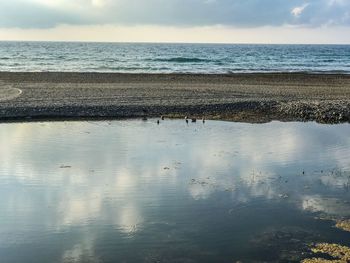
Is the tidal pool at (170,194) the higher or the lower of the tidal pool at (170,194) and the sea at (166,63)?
the lower

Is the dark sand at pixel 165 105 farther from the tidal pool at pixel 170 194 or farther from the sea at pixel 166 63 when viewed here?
Result: the sea at pixel 166 63

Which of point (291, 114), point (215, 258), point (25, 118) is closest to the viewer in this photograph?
point (215, 258)

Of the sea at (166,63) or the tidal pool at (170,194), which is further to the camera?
the sea at (166,63)

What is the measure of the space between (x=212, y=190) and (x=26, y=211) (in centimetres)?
432

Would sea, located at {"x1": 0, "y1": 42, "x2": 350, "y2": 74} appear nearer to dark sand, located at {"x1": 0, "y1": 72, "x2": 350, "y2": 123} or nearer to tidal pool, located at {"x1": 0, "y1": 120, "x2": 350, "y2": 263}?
dark sand, located at {"x1": 0, "y1": 72, "x2": 350, "y2": 123}

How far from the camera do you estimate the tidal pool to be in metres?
8.98

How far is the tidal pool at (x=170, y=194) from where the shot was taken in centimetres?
898

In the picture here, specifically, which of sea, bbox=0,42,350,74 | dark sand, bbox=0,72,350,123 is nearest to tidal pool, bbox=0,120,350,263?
dark sand, bbox=0,72,350,123

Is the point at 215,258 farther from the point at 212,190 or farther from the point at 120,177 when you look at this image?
the point at 120,177

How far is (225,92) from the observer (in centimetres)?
3100

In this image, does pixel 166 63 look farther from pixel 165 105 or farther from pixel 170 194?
pixel 170 194

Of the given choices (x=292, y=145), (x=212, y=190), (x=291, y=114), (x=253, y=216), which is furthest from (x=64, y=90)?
(x=253, y=216)

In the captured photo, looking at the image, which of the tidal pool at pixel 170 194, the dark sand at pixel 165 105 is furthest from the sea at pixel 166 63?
the tidal pool at pixel 170 194

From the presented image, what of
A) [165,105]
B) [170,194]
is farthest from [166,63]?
[170,194]
